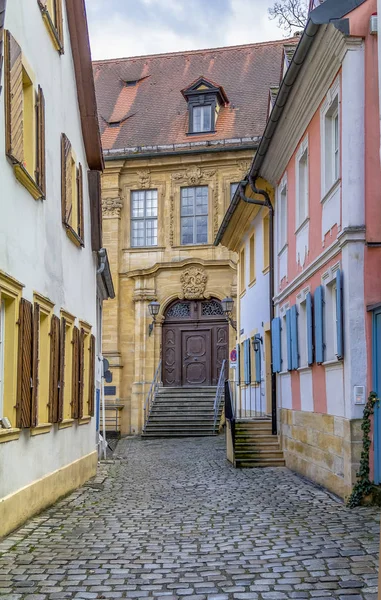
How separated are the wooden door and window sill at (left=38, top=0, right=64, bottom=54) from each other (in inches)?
670

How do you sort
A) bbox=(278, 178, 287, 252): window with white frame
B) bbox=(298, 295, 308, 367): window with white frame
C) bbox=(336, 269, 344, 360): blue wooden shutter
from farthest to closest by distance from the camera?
1. bbox=(278, 178, 287, 252): window with white frame
2. bbox=(298, 295, 308, 367): window with white frame
3. bbox=(336, 269, 344, 360): blue wooden shutter

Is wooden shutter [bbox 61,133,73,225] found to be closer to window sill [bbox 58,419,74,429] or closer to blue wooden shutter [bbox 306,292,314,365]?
window sill [bbox 58,419,74,429]

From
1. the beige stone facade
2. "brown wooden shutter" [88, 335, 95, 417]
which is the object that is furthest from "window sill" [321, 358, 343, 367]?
the beige stone facade

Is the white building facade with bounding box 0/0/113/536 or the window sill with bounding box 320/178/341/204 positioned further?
the window sill with bounding box 320/178/341/204

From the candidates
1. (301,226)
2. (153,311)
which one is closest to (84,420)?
(301,226)

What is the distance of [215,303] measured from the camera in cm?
2797

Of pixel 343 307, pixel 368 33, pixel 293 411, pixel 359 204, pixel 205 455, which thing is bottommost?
pixel 205 455

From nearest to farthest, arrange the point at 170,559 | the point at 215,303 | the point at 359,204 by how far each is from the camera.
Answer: the point at 170,559 < the point at 359,204 < the point at 215,303

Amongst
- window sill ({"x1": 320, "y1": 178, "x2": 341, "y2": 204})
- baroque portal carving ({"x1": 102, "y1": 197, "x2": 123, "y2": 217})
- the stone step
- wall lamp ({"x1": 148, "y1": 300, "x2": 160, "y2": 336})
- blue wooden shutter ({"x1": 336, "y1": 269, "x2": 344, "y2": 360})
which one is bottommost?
the stone step

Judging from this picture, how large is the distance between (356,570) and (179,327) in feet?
72.5

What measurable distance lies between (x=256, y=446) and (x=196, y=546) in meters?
8.51

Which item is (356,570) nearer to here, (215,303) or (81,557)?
(81,557)

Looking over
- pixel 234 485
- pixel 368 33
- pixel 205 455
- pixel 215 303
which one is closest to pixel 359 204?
pixel 368 33

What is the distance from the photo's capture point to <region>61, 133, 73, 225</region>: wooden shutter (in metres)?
11.8
